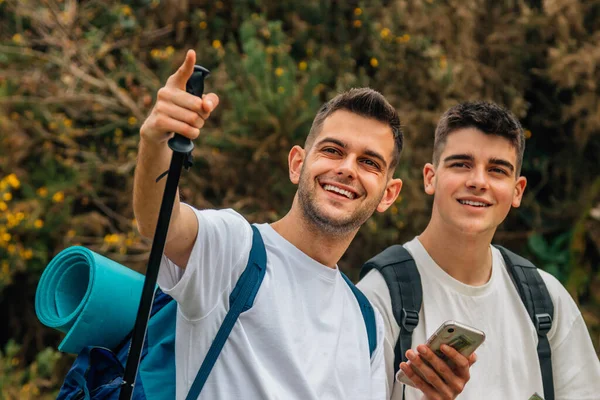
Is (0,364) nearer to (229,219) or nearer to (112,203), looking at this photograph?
(112,203)

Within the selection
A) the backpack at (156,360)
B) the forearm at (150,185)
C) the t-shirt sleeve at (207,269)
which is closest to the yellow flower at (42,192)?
the backpack at (156,360)

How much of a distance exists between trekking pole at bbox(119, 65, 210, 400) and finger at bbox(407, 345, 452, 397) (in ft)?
3.11

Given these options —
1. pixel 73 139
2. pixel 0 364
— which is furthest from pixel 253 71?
pixel 0 364

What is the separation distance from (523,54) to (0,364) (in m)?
4.46

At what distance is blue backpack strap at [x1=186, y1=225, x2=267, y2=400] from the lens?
192cm

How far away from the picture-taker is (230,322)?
1968 mm

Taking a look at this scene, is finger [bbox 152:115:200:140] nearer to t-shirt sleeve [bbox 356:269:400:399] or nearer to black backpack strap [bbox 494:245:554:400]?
t-shirt sleeve [bbox 356:269:400:399]

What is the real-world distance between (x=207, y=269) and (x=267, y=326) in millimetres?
235

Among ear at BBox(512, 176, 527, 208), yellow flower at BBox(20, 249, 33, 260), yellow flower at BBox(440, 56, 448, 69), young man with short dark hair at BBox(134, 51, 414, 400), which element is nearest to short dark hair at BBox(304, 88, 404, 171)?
young man with short dark hair at BBox(134, 51, 414, 400)

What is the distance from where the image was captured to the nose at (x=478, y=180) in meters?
2.76

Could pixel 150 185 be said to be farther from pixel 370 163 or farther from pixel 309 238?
pixel 370 163

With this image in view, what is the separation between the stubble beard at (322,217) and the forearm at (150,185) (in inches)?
21.5

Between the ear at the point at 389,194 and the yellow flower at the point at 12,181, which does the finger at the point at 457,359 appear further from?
the yellow flower at the point at 12,181

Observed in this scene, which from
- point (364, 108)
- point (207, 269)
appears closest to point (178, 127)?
point (207, 269)
